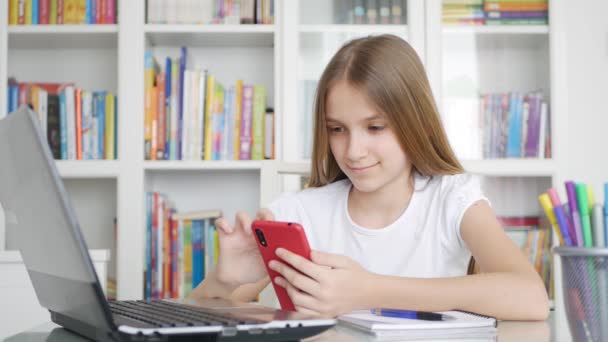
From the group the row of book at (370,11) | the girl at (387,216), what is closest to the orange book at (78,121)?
the row of book at (370,11)

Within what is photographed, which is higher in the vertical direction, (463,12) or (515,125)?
(463,12)

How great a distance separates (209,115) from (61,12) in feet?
2.02

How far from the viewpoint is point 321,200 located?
151cm

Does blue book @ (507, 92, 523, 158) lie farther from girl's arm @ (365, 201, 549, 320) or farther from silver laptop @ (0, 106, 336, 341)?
silver laptop @ (0, 106, 336, 341)

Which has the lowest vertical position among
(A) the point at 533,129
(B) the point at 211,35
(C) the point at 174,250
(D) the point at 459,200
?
(C) the point at 174,250

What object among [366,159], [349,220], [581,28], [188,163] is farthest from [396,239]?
[581,28]

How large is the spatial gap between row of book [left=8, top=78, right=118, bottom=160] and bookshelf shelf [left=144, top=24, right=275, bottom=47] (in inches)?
10.8

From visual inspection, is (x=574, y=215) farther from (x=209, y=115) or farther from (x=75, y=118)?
(x=75, y=118)

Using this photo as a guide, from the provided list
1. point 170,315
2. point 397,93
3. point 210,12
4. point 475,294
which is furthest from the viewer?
point 210,12

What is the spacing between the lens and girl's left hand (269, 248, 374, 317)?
84 cm

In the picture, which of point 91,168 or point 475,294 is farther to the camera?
point 91,168

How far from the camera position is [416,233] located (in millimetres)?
1394

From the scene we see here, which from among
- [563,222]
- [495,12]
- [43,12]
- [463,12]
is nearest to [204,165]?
[43,12]

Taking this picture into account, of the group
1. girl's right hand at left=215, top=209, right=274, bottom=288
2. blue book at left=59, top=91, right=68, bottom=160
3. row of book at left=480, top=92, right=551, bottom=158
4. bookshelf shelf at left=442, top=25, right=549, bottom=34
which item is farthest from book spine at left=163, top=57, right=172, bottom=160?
girl's right hand at left=215, top=209, right=274, bottom=288
